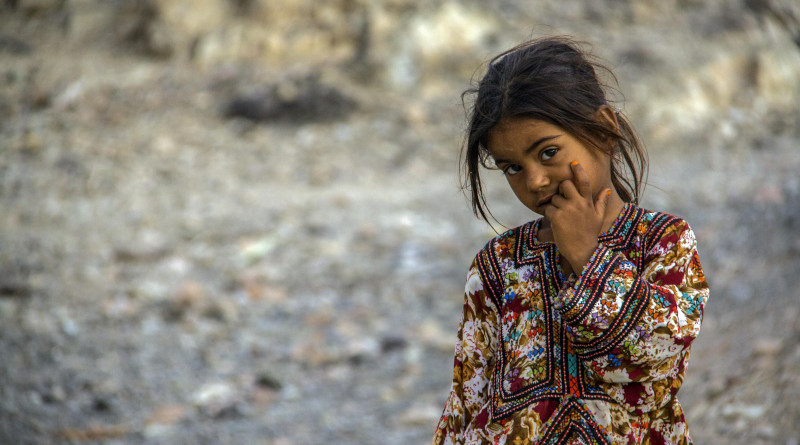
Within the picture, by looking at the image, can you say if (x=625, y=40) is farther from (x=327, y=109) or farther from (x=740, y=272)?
(x=740, y=272)

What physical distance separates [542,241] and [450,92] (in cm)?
640

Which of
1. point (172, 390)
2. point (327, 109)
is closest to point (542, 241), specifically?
point (172, 390)

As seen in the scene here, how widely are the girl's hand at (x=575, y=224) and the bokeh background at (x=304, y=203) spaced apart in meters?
1.06

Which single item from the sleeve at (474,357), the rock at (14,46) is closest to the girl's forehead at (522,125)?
the sleeve at (474,357)

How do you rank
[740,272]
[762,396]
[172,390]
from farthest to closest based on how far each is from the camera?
1. [740,272]
2. [172,390]
3. [762,396]

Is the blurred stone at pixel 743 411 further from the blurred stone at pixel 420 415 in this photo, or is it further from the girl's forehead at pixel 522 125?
the girl's forehead at pixel 522 125

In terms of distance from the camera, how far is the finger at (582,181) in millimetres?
1073

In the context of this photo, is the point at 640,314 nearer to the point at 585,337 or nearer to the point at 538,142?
the point at 585,337


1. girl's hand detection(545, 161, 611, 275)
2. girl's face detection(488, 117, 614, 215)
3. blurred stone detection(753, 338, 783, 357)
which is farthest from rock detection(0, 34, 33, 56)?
girl's hand detection(545, 161, 611, 275)

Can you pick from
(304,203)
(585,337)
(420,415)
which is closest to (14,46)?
(304,203)

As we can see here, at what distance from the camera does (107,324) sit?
4152 millimetres

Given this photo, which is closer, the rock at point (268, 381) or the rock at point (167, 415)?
the rock at point (167, 415)

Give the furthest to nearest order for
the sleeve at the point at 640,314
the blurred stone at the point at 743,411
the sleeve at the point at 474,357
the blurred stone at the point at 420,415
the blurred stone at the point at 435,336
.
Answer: the blurred stone at the point at 435,336 → the blurred stone at the point at 420,415 → the blurred stone at the point at 743,411 → the sleeve at the point at 474,357 → the sleeve at the point at 640,314

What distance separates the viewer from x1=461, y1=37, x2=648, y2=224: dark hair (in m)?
1.10
